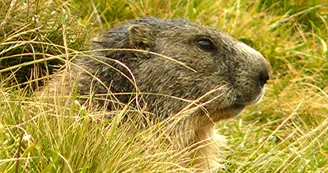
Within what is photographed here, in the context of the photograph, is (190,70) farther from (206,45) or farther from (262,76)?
(262,76)

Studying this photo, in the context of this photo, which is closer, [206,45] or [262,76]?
[262,76]

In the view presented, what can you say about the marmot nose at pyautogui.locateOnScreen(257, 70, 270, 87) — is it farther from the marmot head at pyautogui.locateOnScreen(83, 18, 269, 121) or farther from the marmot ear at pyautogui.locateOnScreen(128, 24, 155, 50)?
the marmot ear at pyautogui.locateOnScreen(128, 24, 155, 50)

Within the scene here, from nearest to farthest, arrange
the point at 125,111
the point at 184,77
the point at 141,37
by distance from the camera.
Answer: the point at 125,111, the point at 184,77, the point at 141,37

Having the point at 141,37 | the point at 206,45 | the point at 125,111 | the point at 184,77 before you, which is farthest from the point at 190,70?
the point at 125,111

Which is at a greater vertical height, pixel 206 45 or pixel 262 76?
pixel 206 45

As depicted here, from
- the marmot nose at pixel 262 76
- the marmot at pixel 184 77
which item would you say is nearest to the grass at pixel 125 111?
the marmot at pixel 184 77

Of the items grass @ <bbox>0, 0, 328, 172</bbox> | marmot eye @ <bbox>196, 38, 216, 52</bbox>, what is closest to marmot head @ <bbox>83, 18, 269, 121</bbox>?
marmot eye @ <bbox>196, 38, 216, 52</bbox>

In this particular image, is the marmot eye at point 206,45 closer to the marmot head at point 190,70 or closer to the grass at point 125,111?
the marmot head at point 190,70
